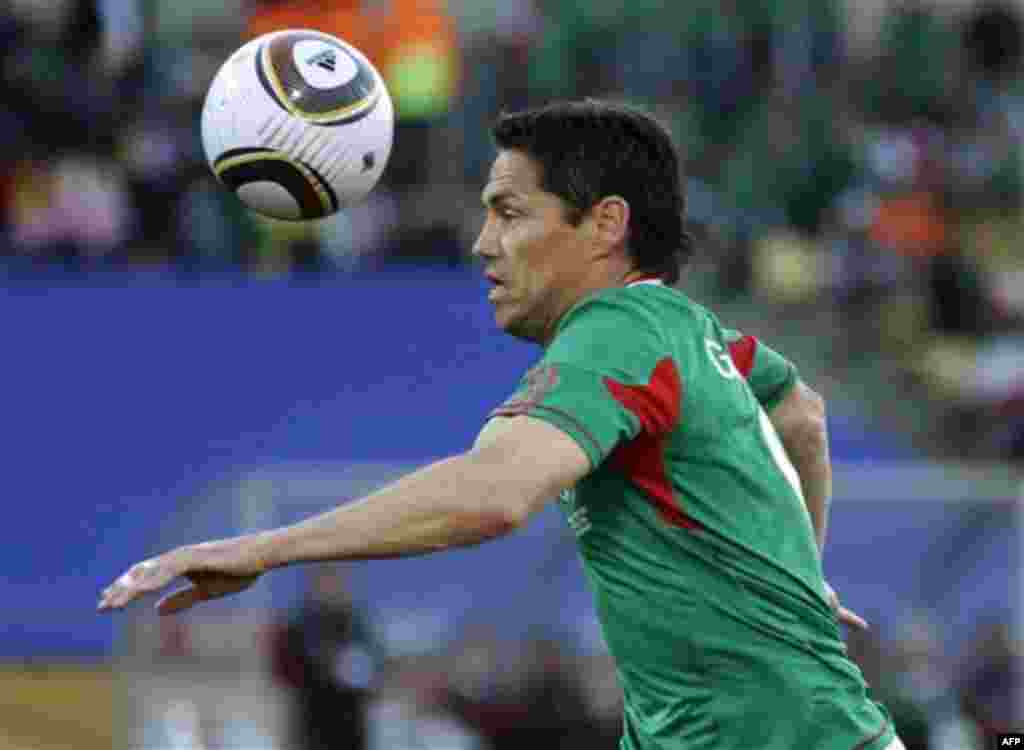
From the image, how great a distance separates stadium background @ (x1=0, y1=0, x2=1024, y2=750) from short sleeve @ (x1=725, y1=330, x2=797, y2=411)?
639 cm

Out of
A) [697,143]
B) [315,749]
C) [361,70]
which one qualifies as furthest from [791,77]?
[361,70]

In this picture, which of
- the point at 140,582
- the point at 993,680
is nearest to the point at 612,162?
the point at 140,582

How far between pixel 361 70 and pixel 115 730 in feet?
18.1

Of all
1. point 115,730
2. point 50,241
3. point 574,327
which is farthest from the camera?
point 50,241

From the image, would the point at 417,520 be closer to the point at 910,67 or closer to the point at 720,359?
the point at 720,359

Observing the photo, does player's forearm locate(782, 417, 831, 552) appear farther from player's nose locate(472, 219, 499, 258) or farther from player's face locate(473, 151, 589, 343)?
player's nose locate(472, 219, 499, 258)

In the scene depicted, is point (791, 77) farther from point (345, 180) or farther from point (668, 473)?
point (668, 473)

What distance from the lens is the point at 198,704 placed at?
10.1m

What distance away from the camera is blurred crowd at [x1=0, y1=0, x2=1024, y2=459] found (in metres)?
13.0

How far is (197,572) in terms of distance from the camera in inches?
155

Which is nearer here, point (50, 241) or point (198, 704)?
point (198, 704)

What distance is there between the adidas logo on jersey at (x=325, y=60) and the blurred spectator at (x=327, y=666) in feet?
15.1

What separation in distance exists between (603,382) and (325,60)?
2.12 meters

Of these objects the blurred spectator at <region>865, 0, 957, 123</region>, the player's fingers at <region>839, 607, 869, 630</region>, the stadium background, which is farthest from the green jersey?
the blurred spectator at <region>865, 0, 957, 123</region>
